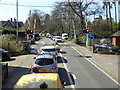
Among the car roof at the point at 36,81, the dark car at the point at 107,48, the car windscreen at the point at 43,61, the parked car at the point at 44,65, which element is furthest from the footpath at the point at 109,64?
the car roof at the point at 36,81

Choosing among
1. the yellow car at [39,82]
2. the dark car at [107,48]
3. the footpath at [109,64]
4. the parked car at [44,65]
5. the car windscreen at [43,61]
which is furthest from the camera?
the dark car at [107,48]

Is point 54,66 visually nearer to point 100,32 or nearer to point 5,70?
point 5,70

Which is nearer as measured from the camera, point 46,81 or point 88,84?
point 46,81

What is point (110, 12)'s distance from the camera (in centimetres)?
5112

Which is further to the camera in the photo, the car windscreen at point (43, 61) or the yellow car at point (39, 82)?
the car windscreen at point (43, 61)

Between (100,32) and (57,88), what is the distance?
42.3 m

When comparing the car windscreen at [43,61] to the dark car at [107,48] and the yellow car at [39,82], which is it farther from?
the dark car at [107,48]

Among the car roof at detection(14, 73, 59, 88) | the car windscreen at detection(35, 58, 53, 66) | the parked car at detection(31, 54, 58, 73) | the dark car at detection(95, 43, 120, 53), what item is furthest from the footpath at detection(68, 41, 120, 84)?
the car roof at detection(14, 73, 59, 88)

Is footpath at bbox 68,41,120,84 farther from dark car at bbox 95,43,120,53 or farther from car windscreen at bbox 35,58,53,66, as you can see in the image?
car windscreen at bbox 35,58,53,66

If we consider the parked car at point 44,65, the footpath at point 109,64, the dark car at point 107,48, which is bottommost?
the footpath at point 109,64

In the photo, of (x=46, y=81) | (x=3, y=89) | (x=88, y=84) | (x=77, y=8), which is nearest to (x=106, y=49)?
(x=88, y=84)

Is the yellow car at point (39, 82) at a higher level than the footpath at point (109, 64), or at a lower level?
Result: higher

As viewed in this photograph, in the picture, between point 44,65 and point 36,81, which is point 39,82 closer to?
point 36,81

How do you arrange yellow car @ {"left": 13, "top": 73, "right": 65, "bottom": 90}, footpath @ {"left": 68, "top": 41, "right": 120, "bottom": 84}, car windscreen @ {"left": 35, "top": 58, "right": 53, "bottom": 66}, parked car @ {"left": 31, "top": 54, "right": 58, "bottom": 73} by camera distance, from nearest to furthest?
yellow car @ {"left": 13, "top": 73, "right": 65, "bottom": 90}, parked car @ {"left": 31, "top": 54, "right": 58, "bottom": 73}, car windscreen @ {"left": 35, "top": 58, "right": 53, "bottom": 66}, footpath @ {"left": 68, "top": 41, "right": 120, "bottom": 84}
